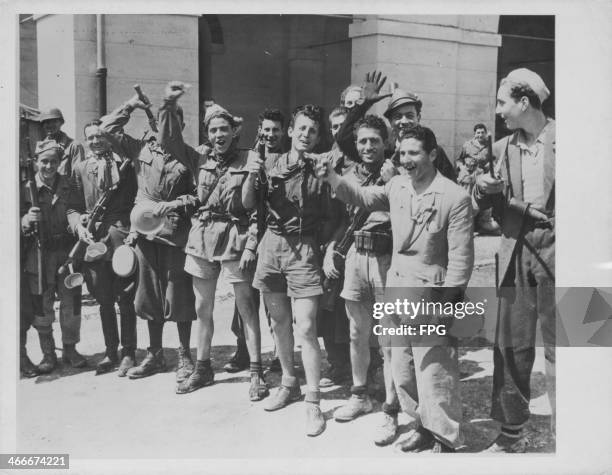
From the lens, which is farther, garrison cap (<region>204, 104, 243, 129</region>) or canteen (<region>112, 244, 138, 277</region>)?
canteen (<region>112, 244, 138, 277</region>)

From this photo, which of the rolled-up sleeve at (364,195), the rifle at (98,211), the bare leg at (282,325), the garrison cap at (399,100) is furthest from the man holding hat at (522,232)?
the rifle at (98,211)

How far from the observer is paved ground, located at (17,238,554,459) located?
17.3 feet

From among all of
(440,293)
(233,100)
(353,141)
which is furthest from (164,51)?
(440,293)

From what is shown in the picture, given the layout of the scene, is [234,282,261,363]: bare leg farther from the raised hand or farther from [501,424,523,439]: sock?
[501,424,523,439]: sock

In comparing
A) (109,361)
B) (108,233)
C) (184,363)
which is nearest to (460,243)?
(184,363)

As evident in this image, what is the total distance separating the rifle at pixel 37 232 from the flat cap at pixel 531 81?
2.88 metres

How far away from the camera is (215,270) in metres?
5.67

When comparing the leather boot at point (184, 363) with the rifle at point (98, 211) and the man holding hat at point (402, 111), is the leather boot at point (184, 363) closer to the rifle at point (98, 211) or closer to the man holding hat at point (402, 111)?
the rifle at point (98, 211)

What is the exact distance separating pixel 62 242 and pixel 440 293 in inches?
97.1

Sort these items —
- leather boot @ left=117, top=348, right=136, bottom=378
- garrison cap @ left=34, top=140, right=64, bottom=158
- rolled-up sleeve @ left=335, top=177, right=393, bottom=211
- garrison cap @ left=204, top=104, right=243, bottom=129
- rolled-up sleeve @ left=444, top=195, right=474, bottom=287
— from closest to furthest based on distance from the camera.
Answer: rolled-up sleeve @ left=444, top=195, right=474, bottom=287 < rolled-up sleeve @ left=335, top=177, right=393, bottom=211 < garrison cap @ left=204, top=104, right=243, bottom=129 < garrison cap @ left=34, top=140, right=64, bottom=158 < leather boot @ left=117, top=348, right=136, bottom=378

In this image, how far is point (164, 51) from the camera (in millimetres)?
5852

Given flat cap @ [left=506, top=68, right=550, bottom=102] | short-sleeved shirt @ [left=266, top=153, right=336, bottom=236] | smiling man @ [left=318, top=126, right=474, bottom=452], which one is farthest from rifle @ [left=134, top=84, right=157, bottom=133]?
flat cap @ [left=506, top=68, right=550, bottom=102]

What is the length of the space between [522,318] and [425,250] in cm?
68

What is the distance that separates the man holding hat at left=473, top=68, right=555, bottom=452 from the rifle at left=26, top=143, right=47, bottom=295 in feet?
8.80
